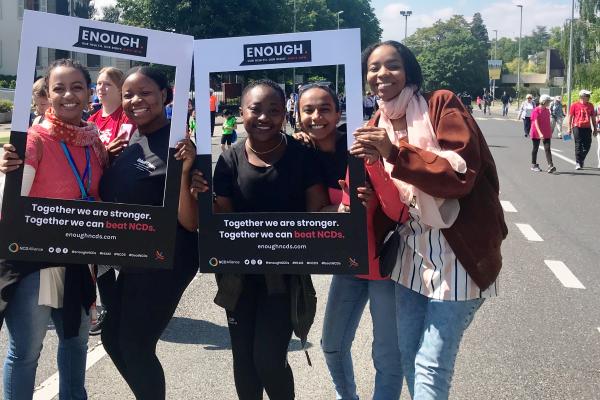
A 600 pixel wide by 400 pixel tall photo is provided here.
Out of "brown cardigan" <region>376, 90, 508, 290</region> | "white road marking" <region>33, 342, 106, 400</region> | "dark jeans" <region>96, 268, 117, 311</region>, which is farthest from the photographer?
"white road marking" <region>33, 342, 106, 400</region>

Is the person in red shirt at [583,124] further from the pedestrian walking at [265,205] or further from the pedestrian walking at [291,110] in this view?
the pedestrian walking at [265,205]

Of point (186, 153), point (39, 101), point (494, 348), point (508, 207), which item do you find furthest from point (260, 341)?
point (508, 207)

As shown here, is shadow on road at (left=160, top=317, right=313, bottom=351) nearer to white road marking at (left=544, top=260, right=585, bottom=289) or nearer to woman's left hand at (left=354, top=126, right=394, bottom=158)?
woman's left hand at (left=354, top=126, right=394, bottom=158)

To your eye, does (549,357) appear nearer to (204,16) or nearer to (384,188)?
(384,188)

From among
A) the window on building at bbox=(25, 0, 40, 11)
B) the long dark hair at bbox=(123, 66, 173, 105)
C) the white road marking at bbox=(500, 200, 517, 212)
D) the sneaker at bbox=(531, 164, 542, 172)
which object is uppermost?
the window on building at bbox=(25, 0, 40, 11)

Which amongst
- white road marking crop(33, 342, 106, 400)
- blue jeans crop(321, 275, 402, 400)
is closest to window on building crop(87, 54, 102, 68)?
blue jeans crop(321, 275, 402, 400)

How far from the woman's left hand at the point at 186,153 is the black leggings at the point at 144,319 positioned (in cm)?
51

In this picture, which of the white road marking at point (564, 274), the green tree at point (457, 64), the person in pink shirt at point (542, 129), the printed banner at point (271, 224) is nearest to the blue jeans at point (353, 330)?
the printed banner at point (271, 224)

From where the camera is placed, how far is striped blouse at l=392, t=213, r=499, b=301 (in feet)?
9.09

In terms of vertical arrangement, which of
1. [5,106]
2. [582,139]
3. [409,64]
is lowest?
[582,139]

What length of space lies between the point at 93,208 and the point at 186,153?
464mm

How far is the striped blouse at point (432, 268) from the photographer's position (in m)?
2.77

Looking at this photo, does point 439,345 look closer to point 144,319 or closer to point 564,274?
point 144,319

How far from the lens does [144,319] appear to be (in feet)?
10.4
